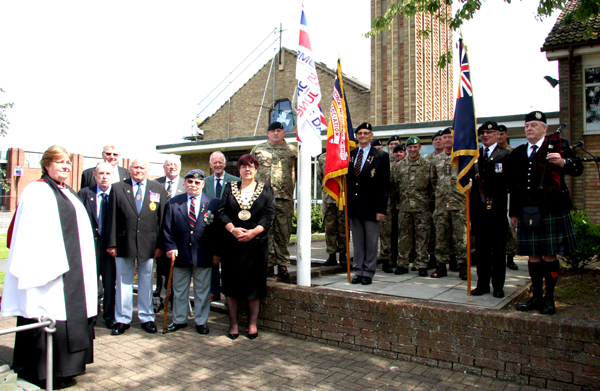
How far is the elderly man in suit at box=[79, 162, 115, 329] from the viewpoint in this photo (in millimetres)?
5465

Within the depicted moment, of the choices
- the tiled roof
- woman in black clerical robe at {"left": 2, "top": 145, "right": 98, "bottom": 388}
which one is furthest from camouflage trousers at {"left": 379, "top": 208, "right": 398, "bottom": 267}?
the tiled roof

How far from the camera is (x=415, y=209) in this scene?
21.1 ft

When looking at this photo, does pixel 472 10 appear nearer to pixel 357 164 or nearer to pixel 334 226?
pixel 357 164

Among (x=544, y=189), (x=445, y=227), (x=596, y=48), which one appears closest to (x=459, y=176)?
(x=544, y=189)

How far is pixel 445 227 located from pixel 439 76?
21.2 m

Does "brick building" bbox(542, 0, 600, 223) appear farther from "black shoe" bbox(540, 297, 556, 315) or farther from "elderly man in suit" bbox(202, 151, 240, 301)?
"elderly man in suit" bbox(202, 151, 240, 301)

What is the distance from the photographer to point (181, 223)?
5.39 meters

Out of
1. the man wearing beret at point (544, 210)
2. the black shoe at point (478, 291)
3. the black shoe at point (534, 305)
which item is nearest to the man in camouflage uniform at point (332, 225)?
the black shoe at point (478, 291)

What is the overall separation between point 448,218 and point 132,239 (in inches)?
169

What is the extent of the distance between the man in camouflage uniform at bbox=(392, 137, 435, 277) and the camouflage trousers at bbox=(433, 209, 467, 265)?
0.17 metres

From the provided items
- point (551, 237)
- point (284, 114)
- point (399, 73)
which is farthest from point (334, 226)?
point (284, 114)

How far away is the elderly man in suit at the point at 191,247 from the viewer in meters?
5.29

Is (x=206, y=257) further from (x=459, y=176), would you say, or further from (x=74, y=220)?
(x=459, y=176)

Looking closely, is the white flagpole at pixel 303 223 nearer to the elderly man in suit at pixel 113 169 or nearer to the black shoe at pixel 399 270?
the black shoe at pixel 399 270
